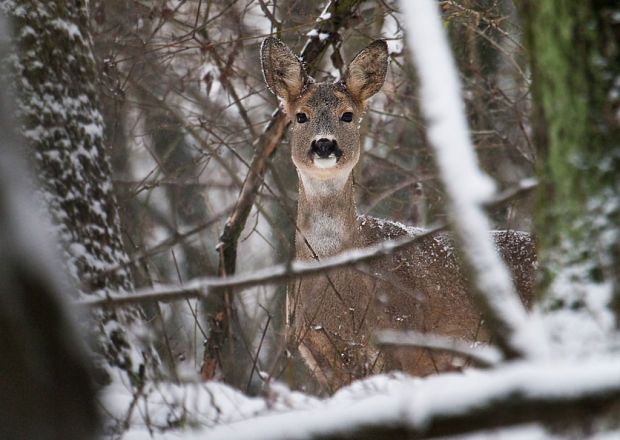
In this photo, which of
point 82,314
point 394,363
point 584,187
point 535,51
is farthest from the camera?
point 394,363

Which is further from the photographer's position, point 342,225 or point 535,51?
point 342,225

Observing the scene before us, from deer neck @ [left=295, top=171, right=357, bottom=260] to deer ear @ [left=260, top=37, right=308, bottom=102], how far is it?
81 centimetres

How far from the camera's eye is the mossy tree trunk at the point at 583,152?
2006 millimetres

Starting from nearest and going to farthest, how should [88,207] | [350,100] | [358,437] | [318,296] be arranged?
[358,437] → [88,207] → [318,296] → [350,100]

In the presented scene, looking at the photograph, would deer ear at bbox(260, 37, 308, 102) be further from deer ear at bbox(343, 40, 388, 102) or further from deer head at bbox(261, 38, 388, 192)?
deer ear at bbox(343, 40, 388, 102)

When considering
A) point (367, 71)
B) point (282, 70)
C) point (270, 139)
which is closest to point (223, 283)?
point (282, 70)

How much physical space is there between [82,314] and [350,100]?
3638mm

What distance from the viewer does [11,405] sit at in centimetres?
174

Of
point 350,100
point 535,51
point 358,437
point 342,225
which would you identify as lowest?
point 358,437

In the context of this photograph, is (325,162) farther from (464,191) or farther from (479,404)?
(479,404)

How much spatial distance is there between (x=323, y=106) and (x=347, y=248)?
3.66 feet

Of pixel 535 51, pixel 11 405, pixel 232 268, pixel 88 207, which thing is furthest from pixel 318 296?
pixel 11 405

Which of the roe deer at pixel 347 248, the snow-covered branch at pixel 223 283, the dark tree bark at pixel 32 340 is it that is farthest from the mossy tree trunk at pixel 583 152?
the roe deer at pixel 347 248

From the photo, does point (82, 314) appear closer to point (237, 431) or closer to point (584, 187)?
point (237, 431)
